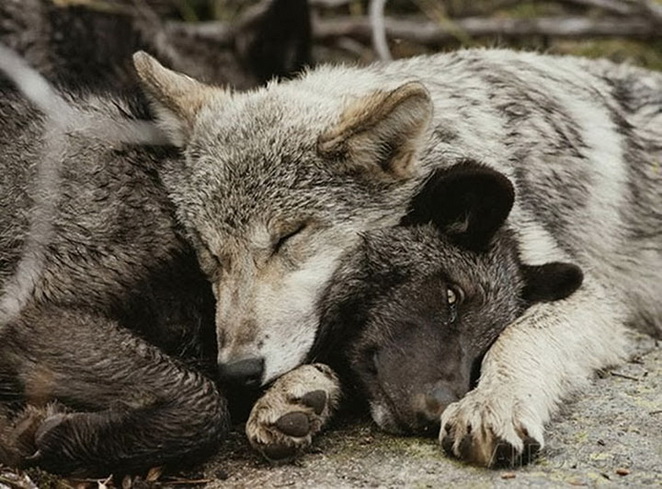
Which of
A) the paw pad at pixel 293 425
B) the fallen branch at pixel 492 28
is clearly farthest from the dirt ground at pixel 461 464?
the fallen branch at pixel 492 28

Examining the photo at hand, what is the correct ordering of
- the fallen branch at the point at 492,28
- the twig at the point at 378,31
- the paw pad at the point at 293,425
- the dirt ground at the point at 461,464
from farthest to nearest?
the fallen branch at the point at 492,28
the twig at the point at 378,31
the paw pad at the point at 293,425
the dirt ground at the point at 461,464

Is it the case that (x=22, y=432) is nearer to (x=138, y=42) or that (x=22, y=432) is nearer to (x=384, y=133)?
(x=384, y=133)

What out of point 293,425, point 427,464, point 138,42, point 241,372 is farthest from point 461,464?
point 138,42

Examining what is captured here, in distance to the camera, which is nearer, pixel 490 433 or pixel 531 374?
pixel 490 433

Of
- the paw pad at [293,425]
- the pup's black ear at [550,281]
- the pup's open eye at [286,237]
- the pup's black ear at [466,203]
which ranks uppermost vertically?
the pup's black ear at [466,203]

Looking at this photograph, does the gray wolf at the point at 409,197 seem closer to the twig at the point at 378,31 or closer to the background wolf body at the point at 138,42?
the background wolf body at the point at 138,42

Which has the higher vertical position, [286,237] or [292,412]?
[286,237]

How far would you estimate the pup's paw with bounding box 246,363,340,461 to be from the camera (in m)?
4.39

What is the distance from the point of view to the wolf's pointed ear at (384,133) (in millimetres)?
4820

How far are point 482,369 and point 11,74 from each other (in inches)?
95.6

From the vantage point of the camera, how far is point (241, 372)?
4.30m

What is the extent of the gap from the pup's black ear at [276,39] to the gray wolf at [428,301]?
422 centimetres

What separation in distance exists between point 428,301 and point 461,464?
78cm

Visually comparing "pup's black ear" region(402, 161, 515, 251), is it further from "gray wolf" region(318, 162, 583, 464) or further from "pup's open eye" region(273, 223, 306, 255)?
"pup's open eye" region(273, 223, 306, 255)
